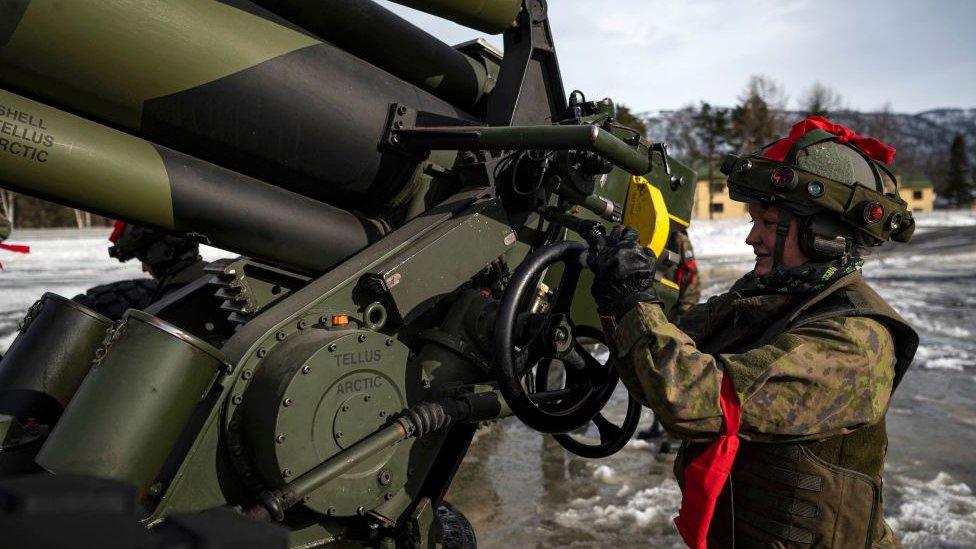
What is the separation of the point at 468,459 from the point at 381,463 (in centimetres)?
286

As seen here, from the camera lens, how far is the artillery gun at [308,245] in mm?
2273

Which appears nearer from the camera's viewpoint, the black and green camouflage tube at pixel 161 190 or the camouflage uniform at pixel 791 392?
the camouflage uniform at pixel 791 392

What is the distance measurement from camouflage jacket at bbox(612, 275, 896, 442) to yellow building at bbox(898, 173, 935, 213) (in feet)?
218

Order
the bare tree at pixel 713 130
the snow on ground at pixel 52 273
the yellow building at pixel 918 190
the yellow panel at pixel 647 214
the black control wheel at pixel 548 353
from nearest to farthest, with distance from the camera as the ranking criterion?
the black control wheel at pixel 548 353
the yellow panel at pixel 647 214
the snow on ground at pixel 52 273
the bare tree at pixel 713 130
the yellow building at pixel 918 190

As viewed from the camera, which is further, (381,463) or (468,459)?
(468,459)

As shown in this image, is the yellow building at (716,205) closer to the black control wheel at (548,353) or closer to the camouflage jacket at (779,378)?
the black control wheel at (548,353)

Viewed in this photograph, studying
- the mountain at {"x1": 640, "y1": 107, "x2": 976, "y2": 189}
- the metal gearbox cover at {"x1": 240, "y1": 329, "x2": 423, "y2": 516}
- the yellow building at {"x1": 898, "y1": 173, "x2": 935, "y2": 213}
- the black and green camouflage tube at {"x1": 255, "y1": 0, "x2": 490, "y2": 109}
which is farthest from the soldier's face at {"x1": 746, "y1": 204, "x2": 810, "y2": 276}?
the mountain at {"x1": 640, "y1": 107, "x2": 976, "y2": 189}

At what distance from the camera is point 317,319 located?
8.67 feet

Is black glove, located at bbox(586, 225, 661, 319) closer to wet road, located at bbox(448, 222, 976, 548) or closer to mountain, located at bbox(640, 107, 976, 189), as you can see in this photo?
wet road, located at bbox(448, 222, 976, 548)

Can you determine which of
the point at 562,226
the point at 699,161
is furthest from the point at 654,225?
the point at 699,161

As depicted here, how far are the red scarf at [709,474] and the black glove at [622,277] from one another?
362 mm

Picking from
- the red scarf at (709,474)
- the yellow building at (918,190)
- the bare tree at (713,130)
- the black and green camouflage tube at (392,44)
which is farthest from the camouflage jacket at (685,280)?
the yellow building at (918,190)

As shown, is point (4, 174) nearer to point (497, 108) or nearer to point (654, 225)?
point (497, 108)

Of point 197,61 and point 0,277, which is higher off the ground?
point 197,61
